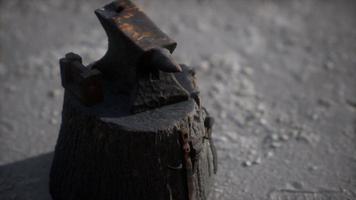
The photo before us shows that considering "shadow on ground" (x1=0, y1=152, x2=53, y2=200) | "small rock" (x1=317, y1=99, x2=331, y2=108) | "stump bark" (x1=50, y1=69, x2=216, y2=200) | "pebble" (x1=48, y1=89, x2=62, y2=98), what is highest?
"small rock" (x1=317, y1=99, x2=331, y2=108)

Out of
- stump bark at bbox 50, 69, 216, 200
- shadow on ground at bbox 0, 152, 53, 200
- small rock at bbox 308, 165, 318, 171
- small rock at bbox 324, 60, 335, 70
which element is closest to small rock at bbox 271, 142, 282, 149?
small rock at bbox 308, 165, 318, 171

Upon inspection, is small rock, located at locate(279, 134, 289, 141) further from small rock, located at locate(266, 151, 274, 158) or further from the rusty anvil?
the rusty anvil

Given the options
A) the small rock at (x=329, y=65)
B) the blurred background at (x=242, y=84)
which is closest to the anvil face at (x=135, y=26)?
the blurred background at (x=242, y=84)

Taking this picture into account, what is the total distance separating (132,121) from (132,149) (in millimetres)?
180

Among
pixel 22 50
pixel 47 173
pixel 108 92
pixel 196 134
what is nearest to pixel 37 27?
pixel 22 50

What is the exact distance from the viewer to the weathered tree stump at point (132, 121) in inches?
127

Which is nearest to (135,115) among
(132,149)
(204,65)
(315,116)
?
(132,149)

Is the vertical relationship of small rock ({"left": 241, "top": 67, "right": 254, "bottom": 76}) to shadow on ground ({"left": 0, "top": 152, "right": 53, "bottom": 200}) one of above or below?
above

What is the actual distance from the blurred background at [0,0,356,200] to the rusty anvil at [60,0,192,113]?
988mm

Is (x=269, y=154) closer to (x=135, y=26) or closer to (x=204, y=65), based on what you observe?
(x=204, y=65)

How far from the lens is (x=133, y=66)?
335 cm

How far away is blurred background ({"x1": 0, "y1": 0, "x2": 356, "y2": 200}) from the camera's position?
4.20 meters

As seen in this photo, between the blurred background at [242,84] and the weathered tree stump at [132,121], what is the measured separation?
63 centimetres

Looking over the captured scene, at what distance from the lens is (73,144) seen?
3.48 meters
